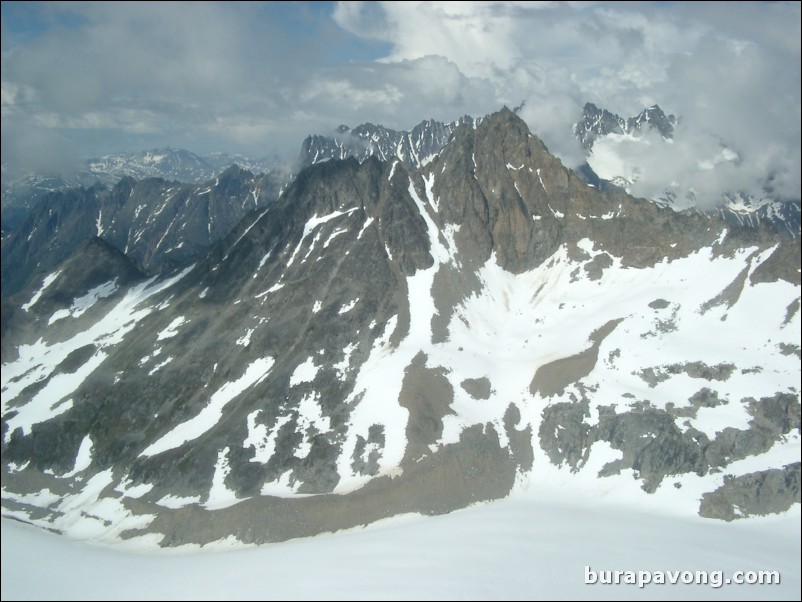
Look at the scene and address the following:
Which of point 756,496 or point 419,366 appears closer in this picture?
point 756,496

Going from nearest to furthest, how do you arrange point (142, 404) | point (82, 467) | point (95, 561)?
1. point (95, 561)
2. point (82, 467)
3. point (142, 404)

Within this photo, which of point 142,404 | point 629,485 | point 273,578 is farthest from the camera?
point 142,404

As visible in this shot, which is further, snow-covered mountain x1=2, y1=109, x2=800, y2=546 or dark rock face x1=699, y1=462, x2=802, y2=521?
snow-covered mountain x1=2, y1=109, x2=800, y2=546

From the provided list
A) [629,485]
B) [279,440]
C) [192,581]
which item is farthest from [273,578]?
[629,485]

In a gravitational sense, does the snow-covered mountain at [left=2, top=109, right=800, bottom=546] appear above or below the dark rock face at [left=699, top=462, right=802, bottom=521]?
above

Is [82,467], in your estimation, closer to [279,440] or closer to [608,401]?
[279,440]

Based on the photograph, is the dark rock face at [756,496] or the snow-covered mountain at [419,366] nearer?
the dark rock face at [756,496]

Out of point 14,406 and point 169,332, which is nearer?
point 14,406

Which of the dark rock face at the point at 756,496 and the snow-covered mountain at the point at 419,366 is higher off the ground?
the snow-covered mountain at the point at 419,366
